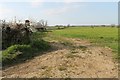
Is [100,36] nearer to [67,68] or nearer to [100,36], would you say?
[100,36]

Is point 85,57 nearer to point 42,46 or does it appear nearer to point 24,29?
point 42,46

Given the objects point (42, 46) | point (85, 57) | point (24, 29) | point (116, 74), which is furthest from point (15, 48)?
point (116, 74)

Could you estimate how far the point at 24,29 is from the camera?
66.4 feet

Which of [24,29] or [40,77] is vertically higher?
[24,29]

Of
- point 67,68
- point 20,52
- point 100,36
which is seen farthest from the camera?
point 100,36

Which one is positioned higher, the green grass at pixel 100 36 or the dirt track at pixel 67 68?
the green grass at pixel 100 36

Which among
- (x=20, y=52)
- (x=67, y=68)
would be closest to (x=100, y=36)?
(x=20, y=52)

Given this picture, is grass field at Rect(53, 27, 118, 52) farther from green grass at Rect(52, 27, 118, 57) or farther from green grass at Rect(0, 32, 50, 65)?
green grass at Rect(0, 32, 50, 65)

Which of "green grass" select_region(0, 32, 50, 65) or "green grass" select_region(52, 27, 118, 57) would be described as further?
"green grass" select_region(52, 27, 118, 57)

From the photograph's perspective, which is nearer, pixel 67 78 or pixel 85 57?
pixel 67 78

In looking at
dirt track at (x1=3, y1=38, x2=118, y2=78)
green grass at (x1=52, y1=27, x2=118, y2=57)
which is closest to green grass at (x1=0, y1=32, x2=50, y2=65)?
dirt track at (x1=3, y1=38, x2=118, y2=78)

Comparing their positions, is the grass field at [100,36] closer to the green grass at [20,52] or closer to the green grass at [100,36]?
the green grass at [100,36]

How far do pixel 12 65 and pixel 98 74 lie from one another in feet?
14.0

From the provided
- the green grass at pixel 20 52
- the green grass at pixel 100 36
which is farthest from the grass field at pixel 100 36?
the green grass at pixel 20 52
